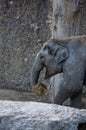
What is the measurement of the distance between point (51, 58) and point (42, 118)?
3758mm

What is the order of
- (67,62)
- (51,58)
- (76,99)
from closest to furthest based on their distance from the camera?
(67,62)
(51,58)
(76,99)

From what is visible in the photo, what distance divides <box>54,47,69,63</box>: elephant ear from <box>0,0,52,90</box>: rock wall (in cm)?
581

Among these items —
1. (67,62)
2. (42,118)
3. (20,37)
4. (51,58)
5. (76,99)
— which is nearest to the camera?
(42,118)

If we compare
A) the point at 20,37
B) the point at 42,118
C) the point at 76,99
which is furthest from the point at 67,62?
the point at 20,37

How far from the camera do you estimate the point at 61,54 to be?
7.50 metres

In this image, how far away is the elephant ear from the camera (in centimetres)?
748

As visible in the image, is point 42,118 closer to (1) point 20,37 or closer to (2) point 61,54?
(2) point 61,54

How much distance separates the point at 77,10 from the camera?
933 centimetres

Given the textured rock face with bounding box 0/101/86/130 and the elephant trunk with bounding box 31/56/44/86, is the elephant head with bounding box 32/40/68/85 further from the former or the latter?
the textured rock face with bounding box 0/101/86/130

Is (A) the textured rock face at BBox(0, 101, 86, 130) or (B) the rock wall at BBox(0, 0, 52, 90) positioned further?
(B) the rock wall at BBox(0, 0, 52, 90)

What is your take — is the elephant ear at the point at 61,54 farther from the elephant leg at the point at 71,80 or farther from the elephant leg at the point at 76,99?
the elephant leg at the point at 76,99

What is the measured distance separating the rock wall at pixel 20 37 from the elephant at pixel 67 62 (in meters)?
5.77

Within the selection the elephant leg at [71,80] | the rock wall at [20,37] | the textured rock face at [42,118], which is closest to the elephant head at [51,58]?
the elephant leg at [71,80]

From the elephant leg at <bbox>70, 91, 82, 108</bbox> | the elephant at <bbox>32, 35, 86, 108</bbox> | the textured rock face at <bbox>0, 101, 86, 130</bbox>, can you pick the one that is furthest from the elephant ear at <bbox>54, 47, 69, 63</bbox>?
the textured rock face at <bbox>0, 101, 86, 130</bbox>
